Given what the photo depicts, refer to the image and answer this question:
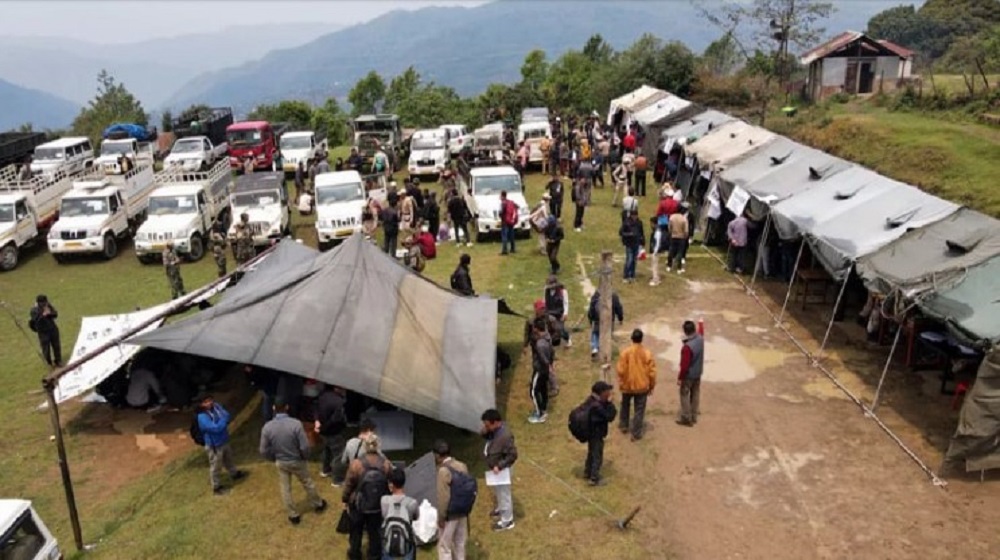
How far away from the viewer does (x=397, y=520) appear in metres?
7.38

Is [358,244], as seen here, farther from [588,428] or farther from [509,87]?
[509,87]

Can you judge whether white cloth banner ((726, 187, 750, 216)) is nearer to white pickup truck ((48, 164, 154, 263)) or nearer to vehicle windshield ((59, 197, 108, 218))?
white pickup truck ((48, 164, 154, 263))

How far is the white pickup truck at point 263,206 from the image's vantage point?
21.5m

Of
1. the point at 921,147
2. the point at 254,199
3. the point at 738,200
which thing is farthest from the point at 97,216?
the point at 921,147

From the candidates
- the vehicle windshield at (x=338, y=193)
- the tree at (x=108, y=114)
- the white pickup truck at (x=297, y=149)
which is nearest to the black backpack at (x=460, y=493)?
the vehicle windshield at (x=338, y=193)

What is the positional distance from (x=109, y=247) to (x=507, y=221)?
40.5ft

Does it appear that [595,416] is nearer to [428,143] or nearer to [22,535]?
[22,535]

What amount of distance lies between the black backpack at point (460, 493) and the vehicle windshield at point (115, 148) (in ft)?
102

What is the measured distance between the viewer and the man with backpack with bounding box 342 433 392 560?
7895 millimetres

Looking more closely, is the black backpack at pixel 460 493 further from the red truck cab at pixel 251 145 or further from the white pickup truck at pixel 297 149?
the red truck cab at pixel 251 145

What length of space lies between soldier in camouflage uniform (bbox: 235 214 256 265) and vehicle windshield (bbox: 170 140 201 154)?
1501 centimetres

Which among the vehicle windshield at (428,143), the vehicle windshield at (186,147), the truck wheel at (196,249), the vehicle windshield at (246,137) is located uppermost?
the vehicle windshield at (246,137)

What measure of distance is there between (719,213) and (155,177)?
19502 mm

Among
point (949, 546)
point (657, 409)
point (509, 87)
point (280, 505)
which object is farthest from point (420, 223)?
point (509, 87)
